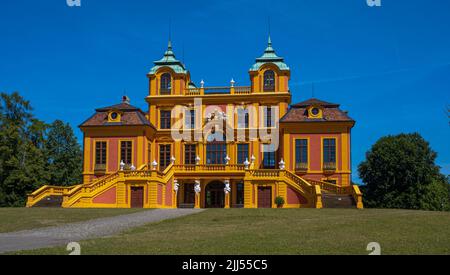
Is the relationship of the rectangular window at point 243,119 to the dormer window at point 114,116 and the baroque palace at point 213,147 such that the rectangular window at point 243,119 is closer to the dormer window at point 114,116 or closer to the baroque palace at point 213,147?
the baroque palace at point 213,147

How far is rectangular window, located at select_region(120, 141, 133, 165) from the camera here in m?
46.9

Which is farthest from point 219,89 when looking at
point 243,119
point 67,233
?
point 67,233

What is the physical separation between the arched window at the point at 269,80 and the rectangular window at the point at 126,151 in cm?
1179

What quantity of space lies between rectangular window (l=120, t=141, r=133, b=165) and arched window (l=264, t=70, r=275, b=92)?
11.8m

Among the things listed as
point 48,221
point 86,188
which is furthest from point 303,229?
point 86,188

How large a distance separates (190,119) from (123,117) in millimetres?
5472

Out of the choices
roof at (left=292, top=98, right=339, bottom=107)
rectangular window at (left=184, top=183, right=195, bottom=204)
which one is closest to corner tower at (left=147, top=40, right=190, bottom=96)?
rectangular window at (left=184, top=183, right=195, bottom=204)

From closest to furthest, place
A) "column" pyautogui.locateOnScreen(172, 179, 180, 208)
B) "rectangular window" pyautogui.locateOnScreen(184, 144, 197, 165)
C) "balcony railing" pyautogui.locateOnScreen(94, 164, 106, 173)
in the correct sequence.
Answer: "column" pyautogui.locateOnScreen(172, 179, 180, 208) → "balcony railing" pyautogui.locateOnScreen(94, 164, 106, 173) → "rectangular window" pyautogui.locateOnScreen(184, 144, 197, 165)

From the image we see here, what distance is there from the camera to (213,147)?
160 feet

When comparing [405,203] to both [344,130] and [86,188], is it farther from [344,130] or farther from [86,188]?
[86,188]

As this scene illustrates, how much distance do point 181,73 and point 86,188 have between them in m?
13.5

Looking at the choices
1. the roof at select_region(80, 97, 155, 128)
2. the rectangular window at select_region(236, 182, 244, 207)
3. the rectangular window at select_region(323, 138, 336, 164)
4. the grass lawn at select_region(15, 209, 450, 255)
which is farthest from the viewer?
the roof at select_region(80, 97, 155, 128)

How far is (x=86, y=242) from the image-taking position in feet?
56.6

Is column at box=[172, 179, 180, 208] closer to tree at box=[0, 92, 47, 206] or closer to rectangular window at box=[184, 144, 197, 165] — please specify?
rectangular window at box=[184, 144, 197, 165]
